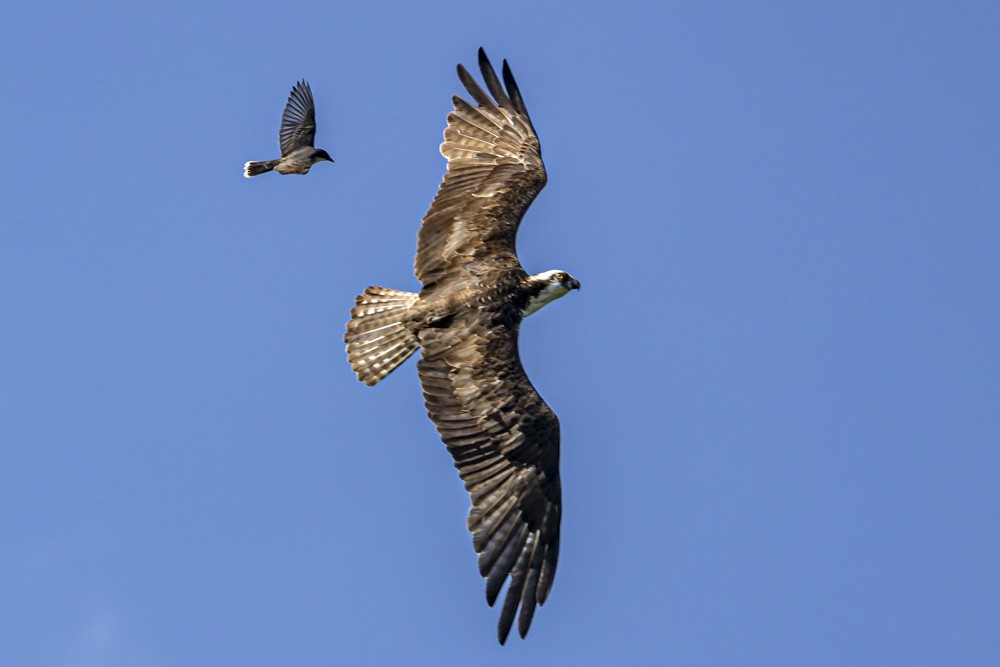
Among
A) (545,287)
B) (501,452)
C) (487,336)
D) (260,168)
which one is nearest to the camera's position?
(501,452)

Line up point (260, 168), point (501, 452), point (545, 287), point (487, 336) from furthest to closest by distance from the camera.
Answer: point (260, 168) < point (545, 287) < point (487, 336) < point (501, 452)

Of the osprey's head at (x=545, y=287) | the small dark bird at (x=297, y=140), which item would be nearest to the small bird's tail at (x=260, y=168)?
the small dark bird at (x=297, y=140)

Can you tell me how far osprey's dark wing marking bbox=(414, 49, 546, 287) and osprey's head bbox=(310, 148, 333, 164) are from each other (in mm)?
4908

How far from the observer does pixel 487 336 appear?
67.1ft

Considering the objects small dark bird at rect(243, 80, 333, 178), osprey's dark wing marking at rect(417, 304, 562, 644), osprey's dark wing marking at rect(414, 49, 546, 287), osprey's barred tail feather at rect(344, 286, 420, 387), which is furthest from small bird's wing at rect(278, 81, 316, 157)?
osprey's dark wing marking at rect(417, 304, 562, 644)

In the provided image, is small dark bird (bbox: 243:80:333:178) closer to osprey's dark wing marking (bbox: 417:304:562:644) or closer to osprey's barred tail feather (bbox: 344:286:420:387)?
osprey's barred tail feather (bbox: 344:286:420:387)

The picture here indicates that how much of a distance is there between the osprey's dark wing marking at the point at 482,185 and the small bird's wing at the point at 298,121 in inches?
205

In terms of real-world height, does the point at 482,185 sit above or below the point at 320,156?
below

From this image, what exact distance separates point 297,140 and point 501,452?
975 cm

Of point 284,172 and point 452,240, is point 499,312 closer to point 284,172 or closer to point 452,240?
point 452,240

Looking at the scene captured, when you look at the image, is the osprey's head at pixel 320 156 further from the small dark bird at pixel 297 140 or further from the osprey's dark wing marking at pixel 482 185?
the osprey's dark wing marking at pixel 482 185

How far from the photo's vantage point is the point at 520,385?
19906mm

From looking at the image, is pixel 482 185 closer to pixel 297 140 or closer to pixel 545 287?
pixel 545 287

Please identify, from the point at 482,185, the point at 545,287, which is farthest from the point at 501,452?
the point at 482,185
